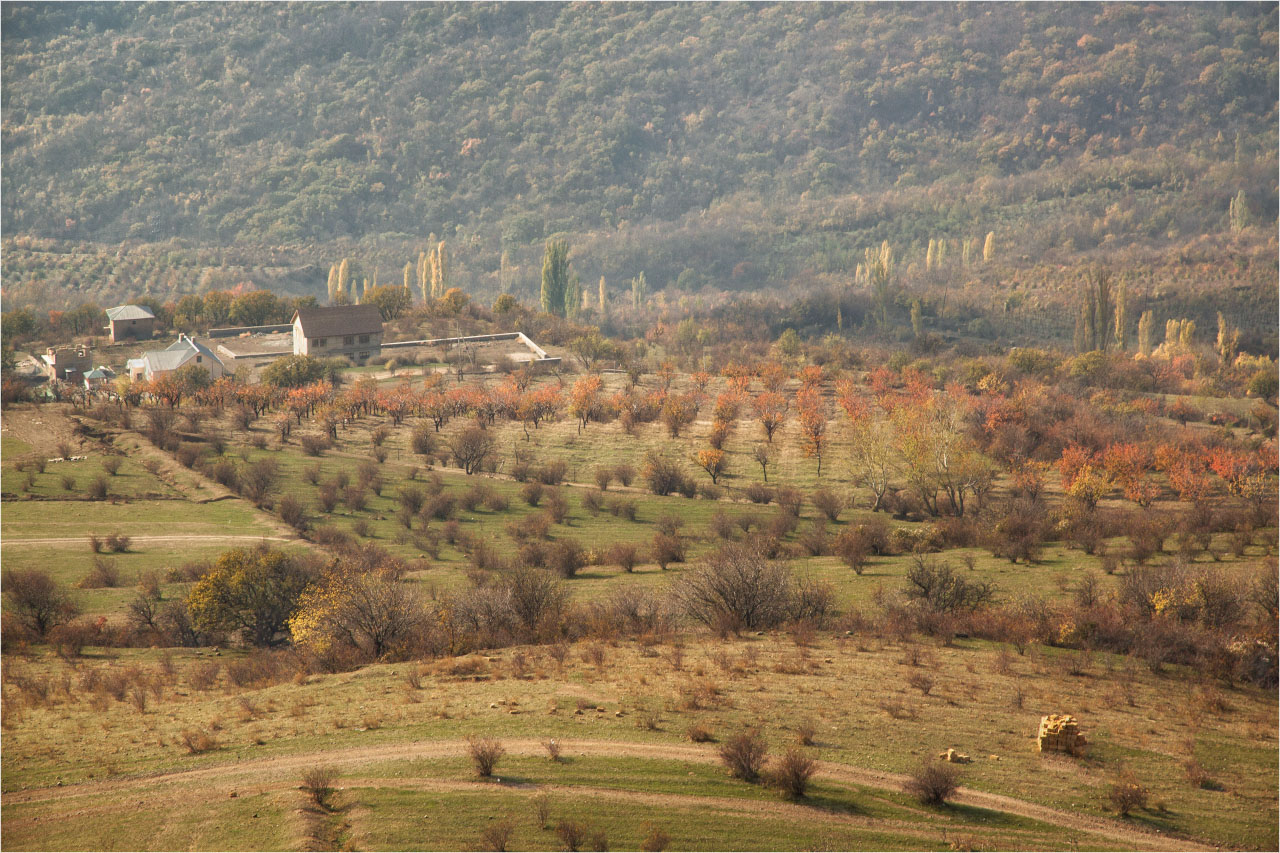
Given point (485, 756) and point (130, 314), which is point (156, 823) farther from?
point (130, 314)

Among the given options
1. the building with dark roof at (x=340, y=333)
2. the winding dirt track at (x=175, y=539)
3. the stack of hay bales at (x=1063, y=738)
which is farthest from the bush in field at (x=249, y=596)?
the building with dark roof at (x=340, y=333)

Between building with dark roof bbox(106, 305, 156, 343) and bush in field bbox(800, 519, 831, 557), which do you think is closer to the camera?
bush in field bbox(800, 519, 831, 557)

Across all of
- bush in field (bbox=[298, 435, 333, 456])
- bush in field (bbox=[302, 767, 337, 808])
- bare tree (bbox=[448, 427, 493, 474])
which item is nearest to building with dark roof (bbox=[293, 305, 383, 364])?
bush in field (bbox=[298, 435, 333, 456])

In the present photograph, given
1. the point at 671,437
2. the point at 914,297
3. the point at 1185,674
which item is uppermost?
the point at 914,297

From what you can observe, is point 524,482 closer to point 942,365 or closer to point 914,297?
point 942,365

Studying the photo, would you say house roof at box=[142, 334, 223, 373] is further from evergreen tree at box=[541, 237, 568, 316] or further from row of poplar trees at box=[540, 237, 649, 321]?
evergreen tree at box=[541, 237, 568, 316]

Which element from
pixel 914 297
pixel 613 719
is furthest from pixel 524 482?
pixel 914 297
